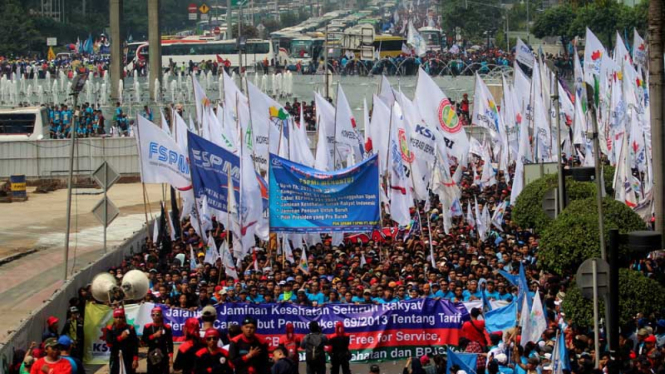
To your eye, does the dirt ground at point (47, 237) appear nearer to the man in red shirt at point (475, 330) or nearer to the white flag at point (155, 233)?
the white flag at point (155, 233)

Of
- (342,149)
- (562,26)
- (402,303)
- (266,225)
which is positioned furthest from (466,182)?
(562,26)

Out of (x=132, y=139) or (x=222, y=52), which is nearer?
(x=132, y=139)

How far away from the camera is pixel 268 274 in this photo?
21938mm

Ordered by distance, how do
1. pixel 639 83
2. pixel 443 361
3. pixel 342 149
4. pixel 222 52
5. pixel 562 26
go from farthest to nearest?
pixel 222 52 → pixel 562 26 → pixel 639 83 → pixel 342 149 → pixel 443 361

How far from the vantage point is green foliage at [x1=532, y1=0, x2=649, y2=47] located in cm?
9550

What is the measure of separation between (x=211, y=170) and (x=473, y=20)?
124 m

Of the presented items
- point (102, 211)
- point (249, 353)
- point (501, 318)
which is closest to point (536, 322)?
point (501, 318)

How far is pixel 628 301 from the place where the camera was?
17734 mm

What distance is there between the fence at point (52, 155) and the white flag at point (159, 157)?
1972 centimetres

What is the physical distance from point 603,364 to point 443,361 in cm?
176

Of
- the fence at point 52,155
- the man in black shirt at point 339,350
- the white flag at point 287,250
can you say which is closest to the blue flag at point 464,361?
the man in black shirt at point 339,350

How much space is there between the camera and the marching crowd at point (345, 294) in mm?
14578

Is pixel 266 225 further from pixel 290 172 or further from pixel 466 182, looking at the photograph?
pixel 466 182

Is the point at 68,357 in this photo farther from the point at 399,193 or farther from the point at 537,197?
the point at 537,197
